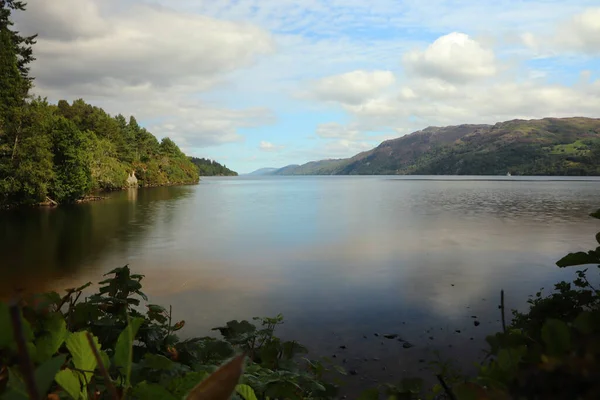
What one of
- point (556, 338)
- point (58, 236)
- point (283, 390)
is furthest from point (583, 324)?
point (58, 236)

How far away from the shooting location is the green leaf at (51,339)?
5.35 ft

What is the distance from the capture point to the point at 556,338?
2.56 feet

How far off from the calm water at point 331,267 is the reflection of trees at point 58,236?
0.34 ft

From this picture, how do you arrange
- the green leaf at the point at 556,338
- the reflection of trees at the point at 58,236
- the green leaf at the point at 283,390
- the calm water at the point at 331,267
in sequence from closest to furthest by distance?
the green leaf at the point at 556,338 → the green leaf at the point at 283,390 → the calm water at the point at 331,267 → the reflection of trees at the point at 58,236

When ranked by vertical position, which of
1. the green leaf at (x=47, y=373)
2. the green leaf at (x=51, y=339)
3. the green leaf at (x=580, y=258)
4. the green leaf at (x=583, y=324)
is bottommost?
the green leaf at (x=51, y=339)

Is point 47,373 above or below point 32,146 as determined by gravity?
below

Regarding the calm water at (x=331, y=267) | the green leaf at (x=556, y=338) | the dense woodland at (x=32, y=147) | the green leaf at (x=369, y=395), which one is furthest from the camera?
the dense woodland at (x=32, y=147)

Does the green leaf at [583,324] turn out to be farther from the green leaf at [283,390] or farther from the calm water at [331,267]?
the calm water at [331,267]

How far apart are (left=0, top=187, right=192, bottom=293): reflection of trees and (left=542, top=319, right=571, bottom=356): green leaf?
11.8 m

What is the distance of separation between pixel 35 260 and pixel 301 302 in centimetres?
1501

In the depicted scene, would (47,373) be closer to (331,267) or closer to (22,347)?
(22,347)

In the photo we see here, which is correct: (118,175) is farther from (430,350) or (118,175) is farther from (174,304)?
(430,350)

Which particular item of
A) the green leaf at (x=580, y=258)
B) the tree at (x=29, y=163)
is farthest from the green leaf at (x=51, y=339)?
the tree at (x=29, y=163)

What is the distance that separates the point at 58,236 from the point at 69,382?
30028 mm
